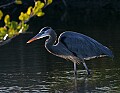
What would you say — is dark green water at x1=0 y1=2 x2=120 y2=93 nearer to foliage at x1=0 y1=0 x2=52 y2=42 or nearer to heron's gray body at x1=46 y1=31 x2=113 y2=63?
heron's gray body at x1=46 y1=31 x2=113 y2=63

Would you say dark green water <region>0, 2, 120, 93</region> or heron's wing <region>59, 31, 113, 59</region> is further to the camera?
heron's wing <region>59, 31, 113, 59</region>

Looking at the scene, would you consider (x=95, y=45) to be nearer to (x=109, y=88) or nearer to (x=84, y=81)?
(x=84, y=81)

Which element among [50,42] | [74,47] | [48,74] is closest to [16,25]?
[50,42]

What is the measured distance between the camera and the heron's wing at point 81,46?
1210 cm

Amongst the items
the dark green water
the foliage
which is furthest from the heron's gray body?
the foliage

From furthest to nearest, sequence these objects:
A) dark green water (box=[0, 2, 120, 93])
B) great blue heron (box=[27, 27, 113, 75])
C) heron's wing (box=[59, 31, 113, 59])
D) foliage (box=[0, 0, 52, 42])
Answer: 1. heron's wing (box=[59, 31, 113, 59])
2. great blue heron (box=[27, 27, 113, 75])
3. dark green water (box=[0, 2, 120, 93])
4. foliage (box=[0, 0, 52, 42])

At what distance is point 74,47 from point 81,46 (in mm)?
189

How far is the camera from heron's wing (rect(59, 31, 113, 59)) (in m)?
12.1

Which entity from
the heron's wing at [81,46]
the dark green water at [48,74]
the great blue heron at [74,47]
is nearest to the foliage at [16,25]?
the dark green water at [48,74]

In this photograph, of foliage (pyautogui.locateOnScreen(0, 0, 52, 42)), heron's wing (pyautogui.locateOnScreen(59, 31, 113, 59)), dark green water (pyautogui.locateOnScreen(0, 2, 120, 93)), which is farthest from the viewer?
heron's wing (pyautogui.locateOnScreen(59, 31, 113, 59))

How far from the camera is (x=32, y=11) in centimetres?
503

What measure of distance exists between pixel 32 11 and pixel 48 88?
531cm

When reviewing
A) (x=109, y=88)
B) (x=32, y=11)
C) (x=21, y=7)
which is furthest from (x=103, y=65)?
(x=21, y=7)

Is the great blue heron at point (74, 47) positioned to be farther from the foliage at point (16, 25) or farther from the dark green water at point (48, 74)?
the foliage at point (16, 25)
